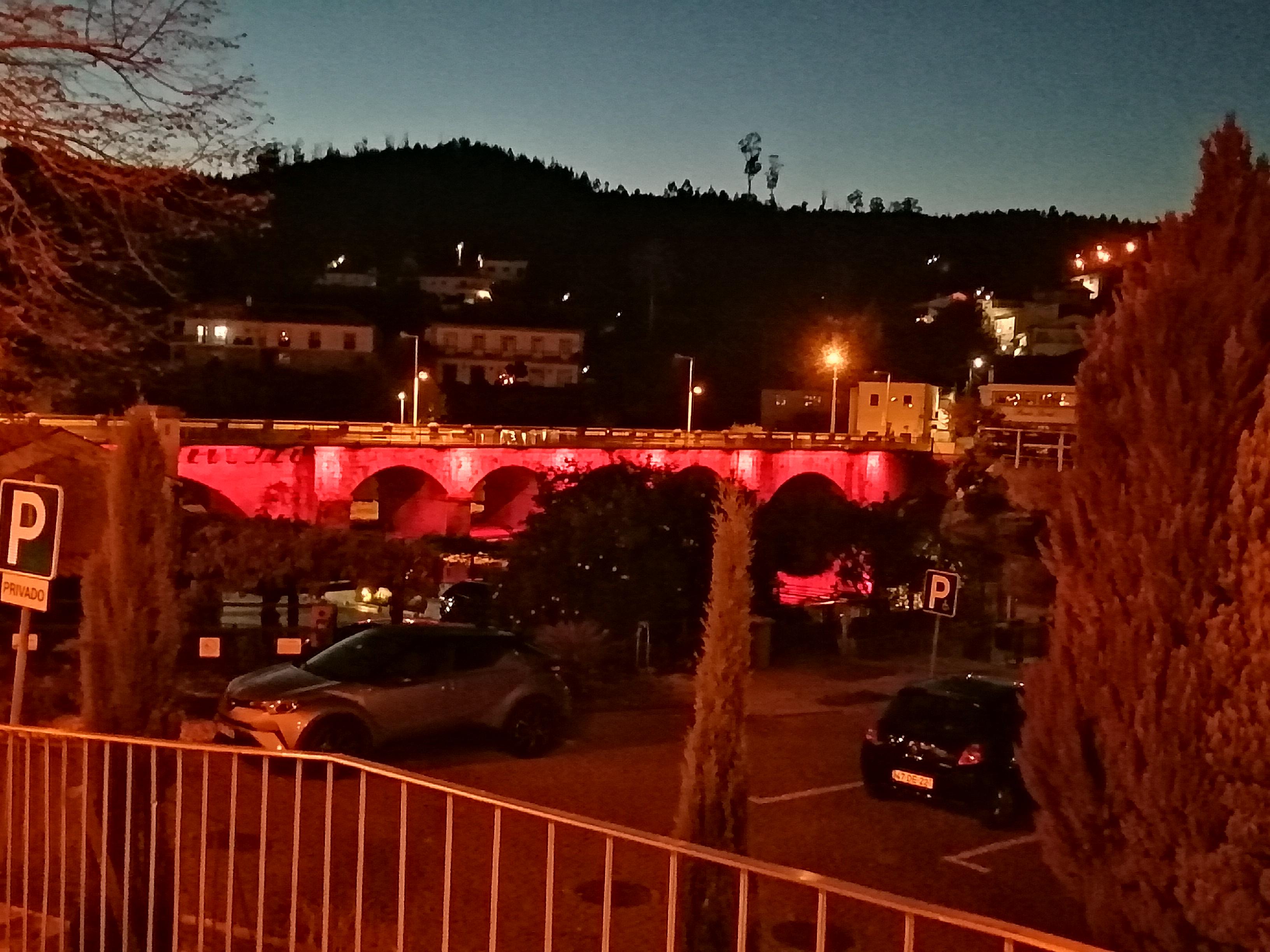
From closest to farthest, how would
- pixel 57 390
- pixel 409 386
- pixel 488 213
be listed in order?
pixel 57 390
pixel 409 386
pixel 488 213

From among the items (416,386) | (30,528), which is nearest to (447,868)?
(30,528)

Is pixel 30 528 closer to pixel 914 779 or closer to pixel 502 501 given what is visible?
pixel 914 779

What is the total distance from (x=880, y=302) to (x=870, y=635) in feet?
325

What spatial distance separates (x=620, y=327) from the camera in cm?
10450

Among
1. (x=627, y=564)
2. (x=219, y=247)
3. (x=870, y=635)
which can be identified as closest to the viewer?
(x=219, y=247)

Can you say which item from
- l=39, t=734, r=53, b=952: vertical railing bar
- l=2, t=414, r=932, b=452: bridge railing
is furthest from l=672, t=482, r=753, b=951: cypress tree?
l=2, t=414, r=932, b=452: bridge railing

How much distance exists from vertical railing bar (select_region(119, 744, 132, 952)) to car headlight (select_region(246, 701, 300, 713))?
5.09 m

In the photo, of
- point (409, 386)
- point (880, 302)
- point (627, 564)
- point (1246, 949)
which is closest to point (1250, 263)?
point (1246, 949)

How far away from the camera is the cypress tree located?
6262mm

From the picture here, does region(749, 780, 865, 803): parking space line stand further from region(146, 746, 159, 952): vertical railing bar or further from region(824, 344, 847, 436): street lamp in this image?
region(824, 344, 847, 436): street lamp

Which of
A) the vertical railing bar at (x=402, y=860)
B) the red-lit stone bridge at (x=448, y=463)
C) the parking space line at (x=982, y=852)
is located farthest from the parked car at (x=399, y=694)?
the red-lit stone bridge at (x=448, y=463)

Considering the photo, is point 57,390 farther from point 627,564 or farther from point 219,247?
point 627,564

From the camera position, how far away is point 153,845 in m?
5.91

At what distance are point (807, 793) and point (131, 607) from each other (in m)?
7.94
